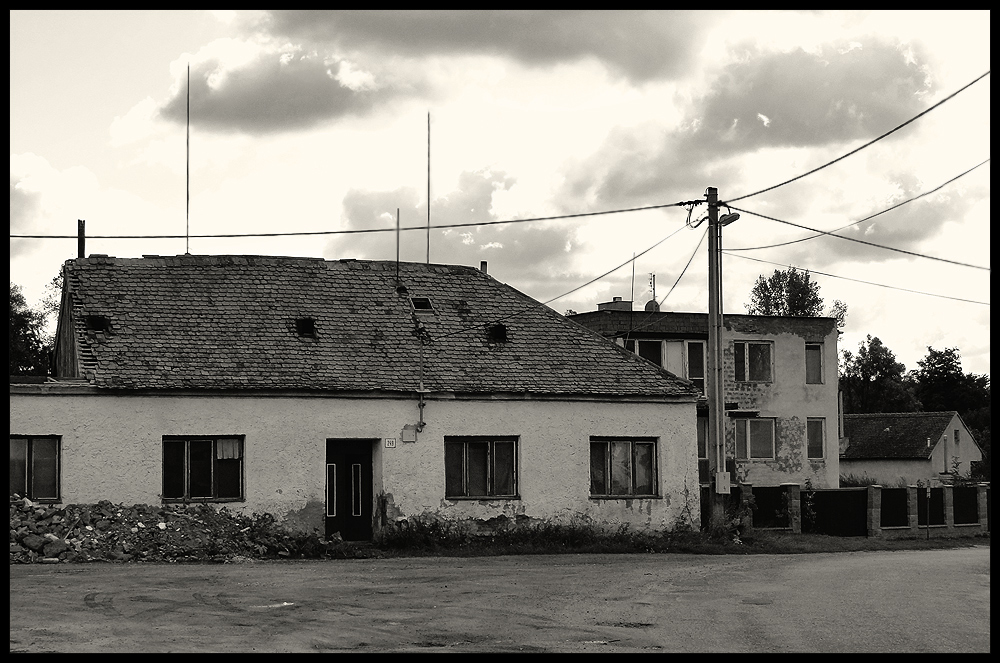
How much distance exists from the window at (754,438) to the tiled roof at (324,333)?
48.7 ft

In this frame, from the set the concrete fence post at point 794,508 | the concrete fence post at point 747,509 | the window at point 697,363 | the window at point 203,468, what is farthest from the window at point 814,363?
the window at point 203,468

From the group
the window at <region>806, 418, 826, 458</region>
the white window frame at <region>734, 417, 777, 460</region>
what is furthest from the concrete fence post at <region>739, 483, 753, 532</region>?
the window at <region>806, 418, 826, 458</region>

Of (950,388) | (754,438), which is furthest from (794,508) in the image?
(950,388)

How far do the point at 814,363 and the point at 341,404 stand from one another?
78.9 ft

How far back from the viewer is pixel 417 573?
68.9 ft

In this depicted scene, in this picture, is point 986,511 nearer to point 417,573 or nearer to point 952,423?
point 417,573

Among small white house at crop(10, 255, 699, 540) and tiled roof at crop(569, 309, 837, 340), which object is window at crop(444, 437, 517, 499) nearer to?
small white house at crop(10, 255, 699, 540)

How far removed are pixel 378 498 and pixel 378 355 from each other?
320 centimetres

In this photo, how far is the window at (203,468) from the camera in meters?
25.3

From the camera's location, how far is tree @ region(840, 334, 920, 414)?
9225cm

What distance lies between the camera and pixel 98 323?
26328 millimetres

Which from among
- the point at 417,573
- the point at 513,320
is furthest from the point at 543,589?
the point at 513,320

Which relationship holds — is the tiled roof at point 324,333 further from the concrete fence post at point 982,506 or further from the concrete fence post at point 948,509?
the concrete fence post at point 982,506

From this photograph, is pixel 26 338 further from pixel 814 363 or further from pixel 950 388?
pixel 950 388
